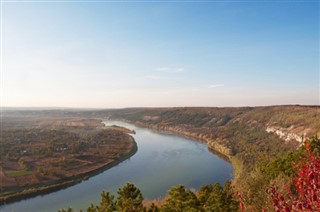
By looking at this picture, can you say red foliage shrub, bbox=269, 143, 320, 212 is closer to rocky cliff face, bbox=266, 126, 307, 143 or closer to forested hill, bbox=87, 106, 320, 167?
forested hill, bbox=87, 106, 320, 167

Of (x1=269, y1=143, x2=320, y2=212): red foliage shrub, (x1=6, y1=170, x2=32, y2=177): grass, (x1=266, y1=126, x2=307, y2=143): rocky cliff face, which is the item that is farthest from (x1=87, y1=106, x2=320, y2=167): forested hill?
(x1=269, y1=143, x2=320, y2=212): red foliage shrub

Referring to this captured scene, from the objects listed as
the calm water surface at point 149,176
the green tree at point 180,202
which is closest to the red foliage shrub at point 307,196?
the green tree at point 180,202

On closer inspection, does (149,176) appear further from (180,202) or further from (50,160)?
(180,202)

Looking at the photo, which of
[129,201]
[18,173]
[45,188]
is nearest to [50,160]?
[18,173]

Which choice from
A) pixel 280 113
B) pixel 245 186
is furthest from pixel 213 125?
pixel 245 186

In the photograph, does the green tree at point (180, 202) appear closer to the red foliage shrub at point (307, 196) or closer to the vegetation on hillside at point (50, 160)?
the red foliage shrub at point (307, 196)

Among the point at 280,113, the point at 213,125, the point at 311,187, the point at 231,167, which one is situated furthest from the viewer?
the point at 213,125

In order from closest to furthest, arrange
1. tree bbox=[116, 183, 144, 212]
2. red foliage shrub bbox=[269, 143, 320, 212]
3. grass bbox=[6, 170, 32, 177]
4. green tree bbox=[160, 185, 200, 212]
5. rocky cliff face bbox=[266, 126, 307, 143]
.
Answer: red foliage shrub bbox=[269, 143, 320, 212]
green tree bbox=[160, 185, 200, 212]
tree bbox=[116, 183, 144, 212]
grass bbox=[6, 170, 32, 177]
rocky cliff face bbox=[266, 126, 307, 143]

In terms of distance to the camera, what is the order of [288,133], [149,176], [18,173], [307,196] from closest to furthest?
[307,196] → [18,173] → [149,176] → [288,133]

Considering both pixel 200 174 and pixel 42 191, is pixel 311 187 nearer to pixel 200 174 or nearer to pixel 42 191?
pixel 42 191
